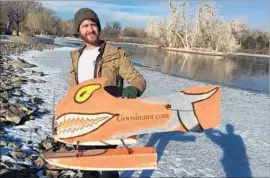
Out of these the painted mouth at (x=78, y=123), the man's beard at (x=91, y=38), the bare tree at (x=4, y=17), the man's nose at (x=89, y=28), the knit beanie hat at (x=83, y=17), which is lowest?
the painted mouth at (x=78, y=123)

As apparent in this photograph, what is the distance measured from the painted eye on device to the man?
0.15 m

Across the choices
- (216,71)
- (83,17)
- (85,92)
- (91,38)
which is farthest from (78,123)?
(216,71)

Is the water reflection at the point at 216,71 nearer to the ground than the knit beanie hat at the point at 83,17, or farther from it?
nearer to the ground

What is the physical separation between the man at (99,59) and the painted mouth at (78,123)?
26 centimetres

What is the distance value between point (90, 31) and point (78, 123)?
2.53 feet

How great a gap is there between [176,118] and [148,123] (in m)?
0.25

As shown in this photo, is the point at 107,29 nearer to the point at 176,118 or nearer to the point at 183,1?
the point at 183,1

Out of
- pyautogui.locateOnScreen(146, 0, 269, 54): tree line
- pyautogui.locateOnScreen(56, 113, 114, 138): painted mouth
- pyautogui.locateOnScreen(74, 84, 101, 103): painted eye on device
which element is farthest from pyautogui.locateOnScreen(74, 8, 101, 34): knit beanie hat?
pyautogui.locateOnScreen(146, 0, 269, 54): tree line

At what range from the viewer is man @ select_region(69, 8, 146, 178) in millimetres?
2969

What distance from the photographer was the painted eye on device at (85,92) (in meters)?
2.85

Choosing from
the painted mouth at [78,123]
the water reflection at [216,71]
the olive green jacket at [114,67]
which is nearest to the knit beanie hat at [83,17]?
the olive green jacket at [114,67]

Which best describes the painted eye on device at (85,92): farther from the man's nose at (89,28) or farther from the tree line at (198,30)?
the tree line at (198,30)

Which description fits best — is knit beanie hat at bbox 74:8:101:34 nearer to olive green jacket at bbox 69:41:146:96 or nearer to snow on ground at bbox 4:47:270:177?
olive green jacket at bbox 69:41:146:96

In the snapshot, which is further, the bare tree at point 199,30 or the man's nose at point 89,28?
the bare tree at point 199,30
